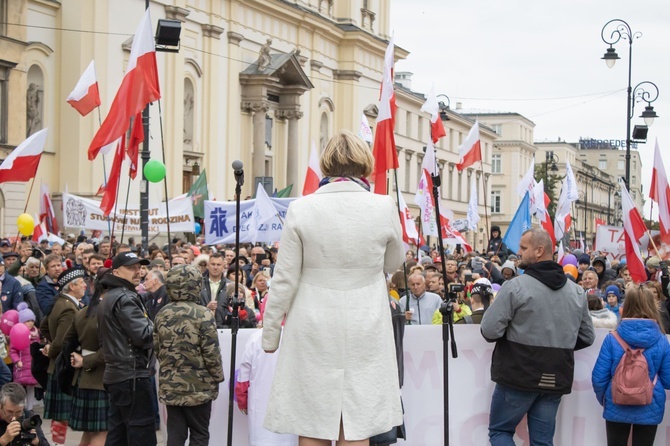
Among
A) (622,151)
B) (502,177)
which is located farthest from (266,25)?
(622,151)

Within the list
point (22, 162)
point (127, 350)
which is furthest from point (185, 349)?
point (22, 162)

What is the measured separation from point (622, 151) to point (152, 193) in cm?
13855

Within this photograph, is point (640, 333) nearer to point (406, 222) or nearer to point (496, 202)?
point (406, 222)

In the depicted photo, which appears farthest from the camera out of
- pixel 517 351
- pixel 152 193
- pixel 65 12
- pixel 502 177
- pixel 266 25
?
→ pixel 502 177

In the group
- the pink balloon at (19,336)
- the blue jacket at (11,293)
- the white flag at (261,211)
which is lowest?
the pink balloon at (19,336)

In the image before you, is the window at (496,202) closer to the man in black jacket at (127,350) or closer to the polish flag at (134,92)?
the polish flag at (134,92)

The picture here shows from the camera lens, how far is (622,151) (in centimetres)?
16475

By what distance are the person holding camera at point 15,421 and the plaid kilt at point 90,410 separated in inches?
35.4

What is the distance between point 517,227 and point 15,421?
14398mm

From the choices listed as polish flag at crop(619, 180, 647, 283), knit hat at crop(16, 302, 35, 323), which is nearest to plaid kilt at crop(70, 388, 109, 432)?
knit hat at crop(16, 302, 35, 323)

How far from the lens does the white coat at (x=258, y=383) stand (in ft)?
27.7

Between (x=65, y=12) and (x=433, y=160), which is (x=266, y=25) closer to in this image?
(x=65, y=12)

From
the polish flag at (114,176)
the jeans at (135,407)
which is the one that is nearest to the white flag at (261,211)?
the polish flag at (114,176)

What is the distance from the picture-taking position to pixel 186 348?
7.94 meters
